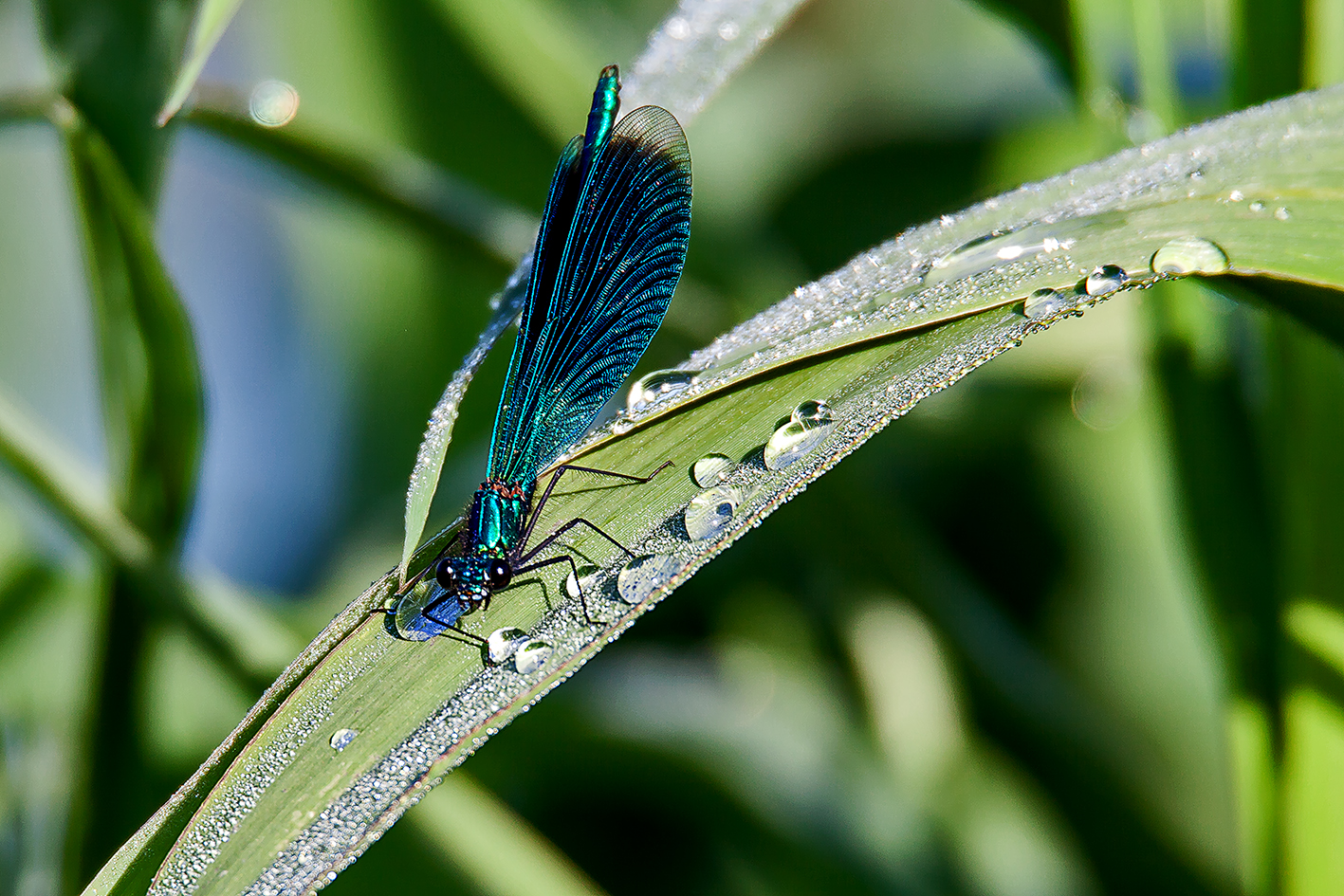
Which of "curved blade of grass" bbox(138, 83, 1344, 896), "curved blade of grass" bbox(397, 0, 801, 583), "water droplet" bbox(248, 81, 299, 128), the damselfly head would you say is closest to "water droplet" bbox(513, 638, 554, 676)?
"curved blade of grass" bbox(138, 83, 1344, 896)

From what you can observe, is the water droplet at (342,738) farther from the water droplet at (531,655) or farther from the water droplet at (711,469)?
the water droplet at (711,469)

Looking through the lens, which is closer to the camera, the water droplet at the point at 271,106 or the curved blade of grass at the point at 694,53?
the curved blade of grass at the point at 694,53

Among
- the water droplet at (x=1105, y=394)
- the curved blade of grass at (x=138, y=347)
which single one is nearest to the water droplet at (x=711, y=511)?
the curved blade of grass at (x=138, y=347)

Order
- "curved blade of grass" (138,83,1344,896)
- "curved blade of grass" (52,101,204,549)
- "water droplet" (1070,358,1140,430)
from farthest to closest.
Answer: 1. "water droplet" (1070,358,1140,430)
2. "curved blade of grass" (52,101,204,549)
3. "curved blade of grass" (138,83,1344,896)

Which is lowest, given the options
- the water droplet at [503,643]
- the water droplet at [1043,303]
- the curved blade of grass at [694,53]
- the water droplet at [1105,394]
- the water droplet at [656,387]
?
the water droplet at [503,643]

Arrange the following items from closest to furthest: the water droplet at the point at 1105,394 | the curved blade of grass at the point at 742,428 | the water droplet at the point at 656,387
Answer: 1. the curved blade of grass at the point at 742,428
2. the water droplet at the point at 656,387
3. the water droplet at the point at 1105,394

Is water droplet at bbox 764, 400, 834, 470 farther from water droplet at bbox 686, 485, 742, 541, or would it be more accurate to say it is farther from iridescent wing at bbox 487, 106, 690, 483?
iridescent wing at bbox 487, 106, 690, 483
